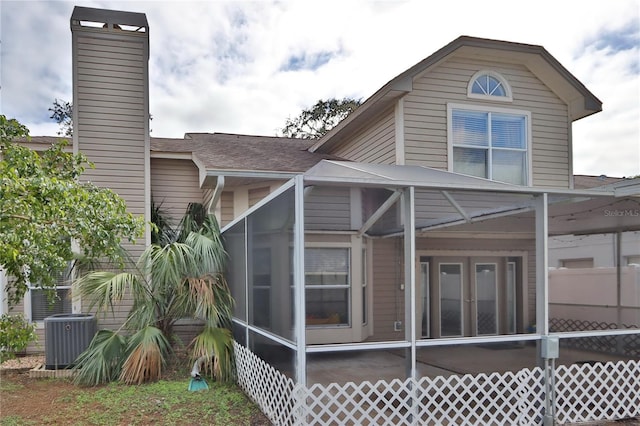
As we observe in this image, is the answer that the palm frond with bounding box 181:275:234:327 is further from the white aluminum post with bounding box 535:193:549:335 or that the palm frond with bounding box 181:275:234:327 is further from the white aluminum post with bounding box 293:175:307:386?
the white aluminum post with bounding box 535:193:549:335

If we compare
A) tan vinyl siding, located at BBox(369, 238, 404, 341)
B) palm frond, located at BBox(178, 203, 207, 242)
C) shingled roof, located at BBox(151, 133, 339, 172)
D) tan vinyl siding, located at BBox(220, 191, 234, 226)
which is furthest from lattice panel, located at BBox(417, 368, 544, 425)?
tan vinyl siding, located at BBox(220, 191, 234, 226)

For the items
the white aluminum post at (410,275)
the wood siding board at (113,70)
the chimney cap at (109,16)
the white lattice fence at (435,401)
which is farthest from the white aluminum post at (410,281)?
the chimney cap at (109,16)

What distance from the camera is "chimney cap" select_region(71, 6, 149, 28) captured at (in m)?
9.59

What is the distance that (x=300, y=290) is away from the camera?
4.80 metres

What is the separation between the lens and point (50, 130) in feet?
71.8

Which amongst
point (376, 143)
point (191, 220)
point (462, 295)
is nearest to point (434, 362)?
point (462, 295)

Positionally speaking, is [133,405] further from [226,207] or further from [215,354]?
[226,207]


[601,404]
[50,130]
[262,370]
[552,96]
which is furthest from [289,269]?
[50,130]

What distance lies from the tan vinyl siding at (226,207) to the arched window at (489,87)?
210 inches

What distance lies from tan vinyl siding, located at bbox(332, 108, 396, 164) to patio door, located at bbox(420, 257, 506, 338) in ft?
8.64

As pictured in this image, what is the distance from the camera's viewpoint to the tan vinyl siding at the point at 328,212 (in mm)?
8289

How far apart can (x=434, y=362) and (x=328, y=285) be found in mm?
2946

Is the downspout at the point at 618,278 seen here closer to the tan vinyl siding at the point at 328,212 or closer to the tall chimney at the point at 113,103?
the tan vinyl siding at the point at 328,212

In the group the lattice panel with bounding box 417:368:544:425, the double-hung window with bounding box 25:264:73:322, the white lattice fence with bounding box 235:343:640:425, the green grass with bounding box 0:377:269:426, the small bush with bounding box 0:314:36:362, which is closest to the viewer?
the small bush with bounding box 0:314:36:362
